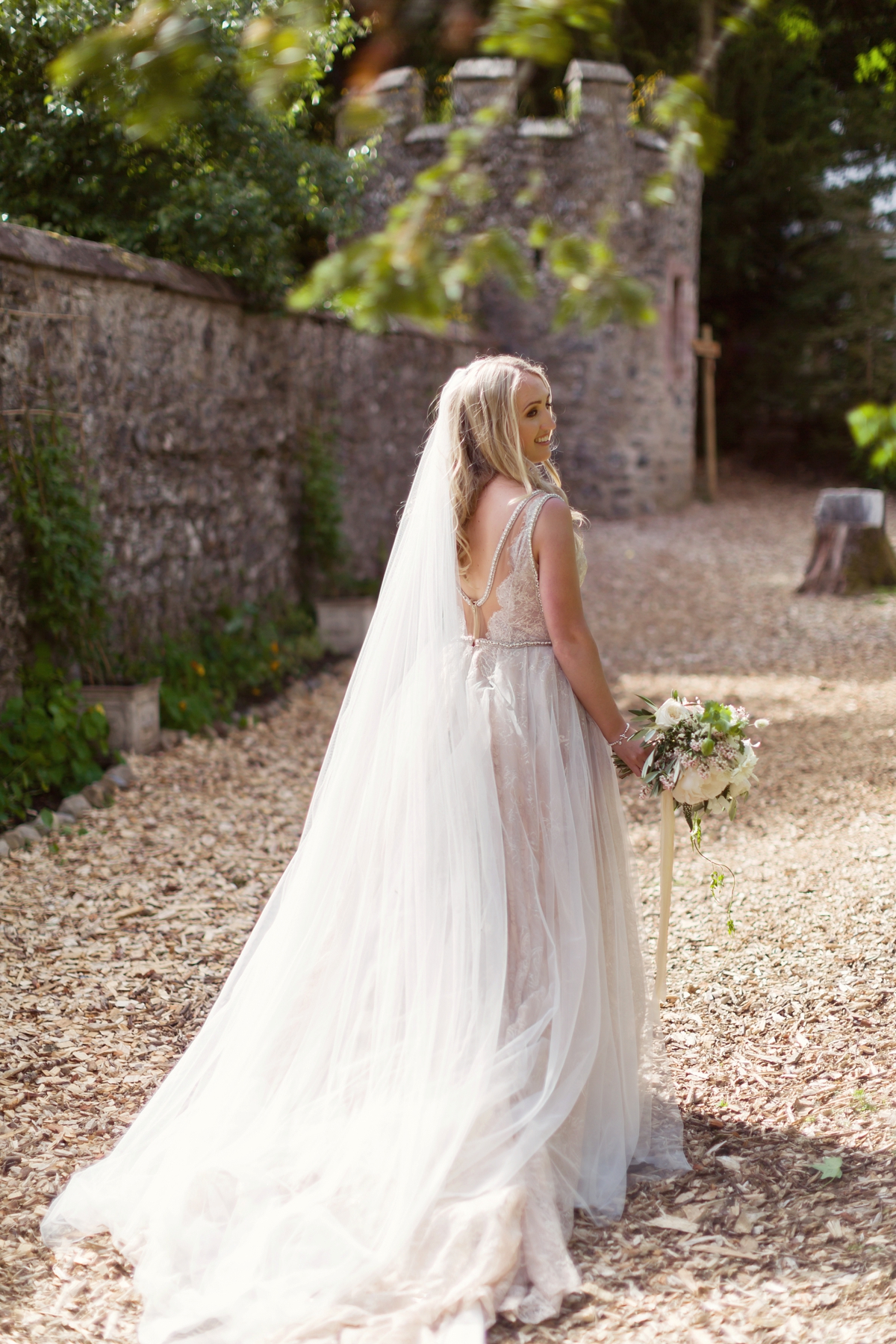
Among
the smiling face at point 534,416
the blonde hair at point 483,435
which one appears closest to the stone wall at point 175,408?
the blonde hair at point 483,435

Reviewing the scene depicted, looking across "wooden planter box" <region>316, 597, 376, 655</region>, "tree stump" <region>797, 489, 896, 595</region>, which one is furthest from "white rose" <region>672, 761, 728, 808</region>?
"tree stump" <region>797, 489, 896, 595</region>

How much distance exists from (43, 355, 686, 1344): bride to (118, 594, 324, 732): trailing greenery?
345 cm

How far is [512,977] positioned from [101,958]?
1.79 metres

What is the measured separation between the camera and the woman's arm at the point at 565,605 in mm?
2455

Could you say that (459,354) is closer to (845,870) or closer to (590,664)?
(845,870)

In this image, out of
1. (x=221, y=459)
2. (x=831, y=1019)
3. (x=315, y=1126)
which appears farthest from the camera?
(x=221, y=459)

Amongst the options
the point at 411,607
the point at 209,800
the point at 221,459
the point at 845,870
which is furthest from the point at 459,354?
the point at 411,607

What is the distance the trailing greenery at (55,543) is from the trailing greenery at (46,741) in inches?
6.3

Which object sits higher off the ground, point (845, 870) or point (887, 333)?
point (887, 333)

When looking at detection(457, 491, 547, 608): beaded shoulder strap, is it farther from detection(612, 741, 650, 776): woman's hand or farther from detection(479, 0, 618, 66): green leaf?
detection(479, 0, 618, 66): green leaf

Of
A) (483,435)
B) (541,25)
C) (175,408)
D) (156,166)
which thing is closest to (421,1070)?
(483,435)

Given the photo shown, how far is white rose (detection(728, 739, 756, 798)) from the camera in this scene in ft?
8.35

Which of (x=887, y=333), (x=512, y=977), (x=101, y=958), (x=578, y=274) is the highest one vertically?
(x=887, y=333)

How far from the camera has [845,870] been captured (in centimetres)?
418
